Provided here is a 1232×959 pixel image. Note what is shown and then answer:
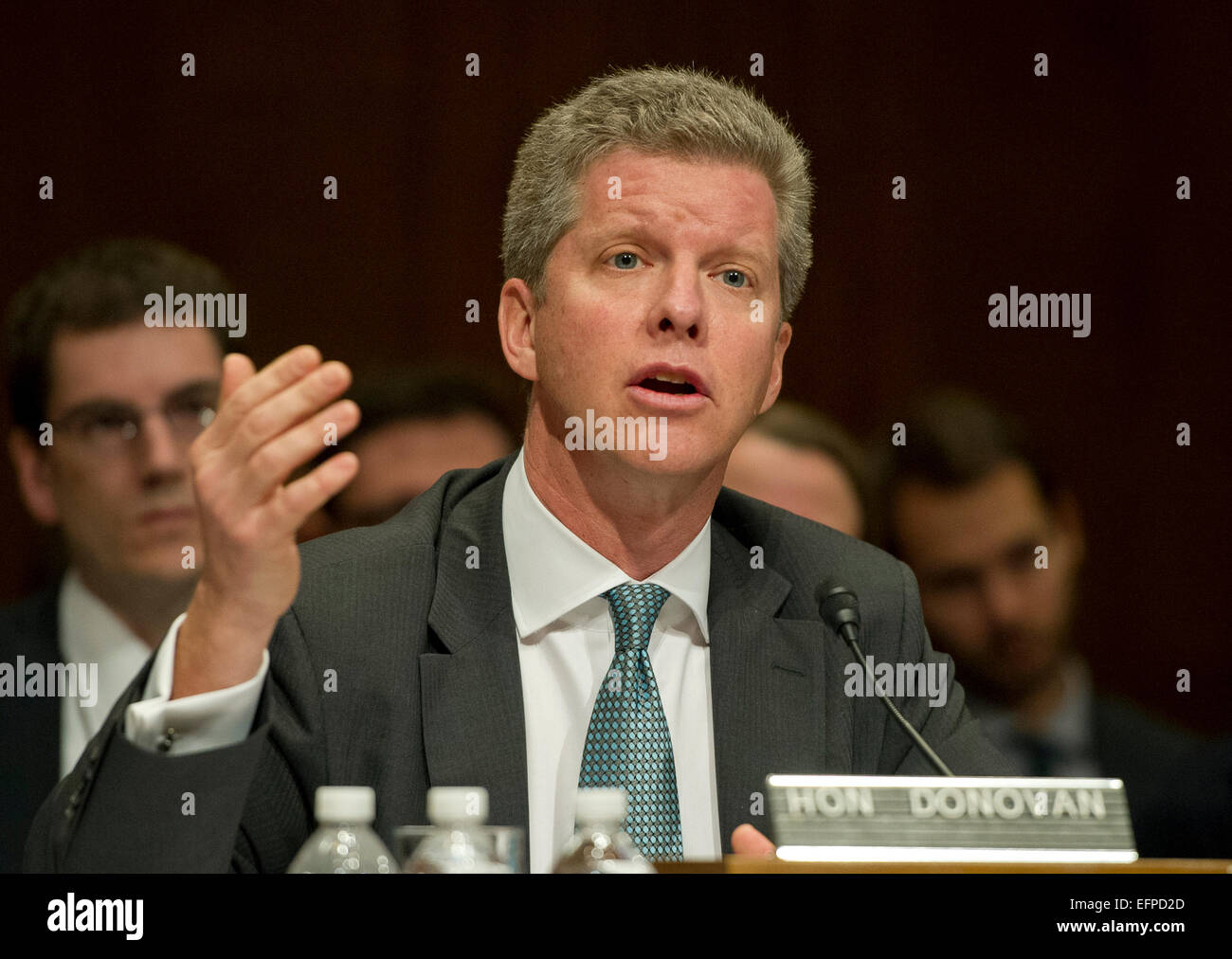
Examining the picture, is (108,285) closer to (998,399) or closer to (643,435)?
(643,435)

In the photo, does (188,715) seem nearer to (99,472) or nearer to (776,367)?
(776,367)

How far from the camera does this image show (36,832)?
1638mm

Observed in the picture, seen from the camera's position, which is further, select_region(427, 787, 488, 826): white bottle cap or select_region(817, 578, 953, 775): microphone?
select_region(817, 578, 953, 775): microphone

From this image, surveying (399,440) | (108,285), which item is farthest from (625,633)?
(108,285)

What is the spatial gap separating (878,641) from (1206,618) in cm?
204

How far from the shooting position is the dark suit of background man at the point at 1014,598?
366 centimetres

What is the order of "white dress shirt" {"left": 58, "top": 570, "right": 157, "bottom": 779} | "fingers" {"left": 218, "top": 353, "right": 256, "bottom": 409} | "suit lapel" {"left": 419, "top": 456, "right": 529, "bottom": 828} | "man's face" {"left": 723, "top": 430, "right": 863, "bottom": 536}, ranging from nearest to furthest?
"fingers" {"left": 218, "top": 353, "right": 256, "bottom": 409} → "suit lapel" {"left": 419, "top": 456, "right": 529, "bottom": 828} → "white dress shirt" {"left": 58, "top": 570, "right": 157, "bottom": 779} → "man's face" {"left": 723, "top": 430, "right": 863, "bottom": 536}

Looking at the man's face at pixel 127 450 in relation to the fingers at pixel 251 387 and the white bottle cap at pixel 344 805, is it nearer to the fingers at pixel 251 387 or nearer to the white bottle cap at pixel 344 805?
the fingers at pixel 251 387

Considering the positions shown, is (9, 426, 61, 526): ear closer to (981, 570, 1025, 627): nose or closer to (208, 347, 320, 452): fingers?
(208, 347, 320, 452): fingers

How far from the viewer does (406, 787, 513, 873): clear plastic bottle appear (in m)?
1.31

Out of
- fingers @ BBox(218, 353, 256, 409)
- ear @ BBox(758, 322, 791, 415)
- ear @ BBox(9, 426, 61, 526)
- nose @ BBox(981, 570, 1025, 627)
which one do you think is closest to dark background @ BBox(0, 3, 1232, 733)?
nose @ BBox(981, 570, 1025, 627)

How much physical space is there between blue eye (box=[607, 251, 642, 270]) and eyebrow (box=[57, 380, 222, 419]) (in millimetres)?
1236

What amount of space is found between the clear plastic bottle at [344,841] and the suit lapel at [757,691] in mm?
709

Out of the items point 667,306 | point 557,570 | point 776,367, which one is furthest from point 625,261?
point 557,570
